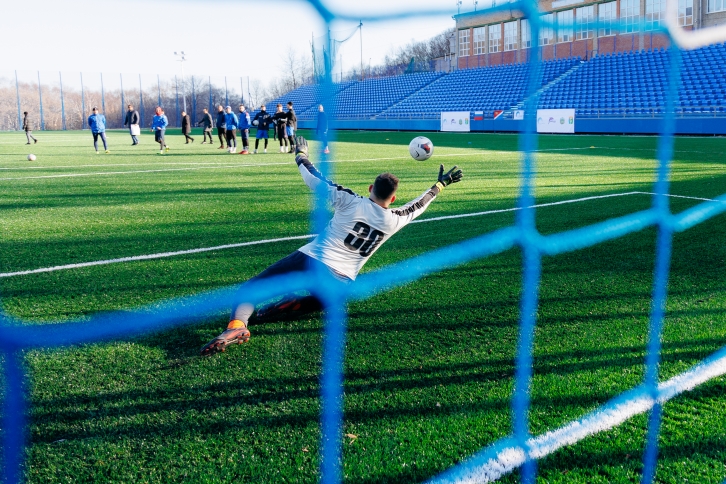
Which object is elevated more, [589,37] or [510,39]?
[510,39]

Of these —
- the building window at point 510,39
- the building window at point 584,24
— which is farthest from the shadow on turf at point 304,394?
the building window at point 510,39

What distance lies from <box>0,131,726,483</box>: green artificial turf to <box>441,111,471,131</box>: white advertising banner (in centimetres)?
2400

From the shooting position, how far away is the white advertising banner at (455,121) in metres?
30.4

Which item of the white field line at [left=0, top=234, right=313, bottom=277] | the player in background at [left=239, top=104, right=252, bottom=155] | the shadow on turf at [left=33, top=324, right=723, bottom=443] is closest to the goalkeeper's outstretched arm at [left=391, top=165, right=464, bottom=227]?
the shadow on turf at [left=33, top=324, right=723, bottom=443]

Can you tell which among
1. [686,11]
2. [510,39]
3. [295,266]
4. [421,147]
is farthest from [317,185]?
[510,39]

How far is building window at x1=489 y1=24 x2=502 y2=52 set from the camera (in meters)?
35.3

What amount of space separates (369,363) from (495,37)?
37.2 m

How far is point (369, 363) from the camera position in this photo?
3.23 metres

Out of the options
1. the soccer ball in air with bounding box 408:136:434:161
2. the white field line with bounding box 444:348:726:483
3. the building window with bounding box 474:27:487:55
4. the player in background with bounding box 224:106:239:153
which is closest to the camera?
the white field line with bounding box 444:348:726:483

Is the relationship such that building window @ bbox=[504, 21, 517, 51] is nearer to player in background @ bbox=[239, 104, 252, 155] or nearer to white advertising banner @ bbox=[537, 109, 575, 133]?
white advertising banner @ bbox=[537, 109, 575, 133]

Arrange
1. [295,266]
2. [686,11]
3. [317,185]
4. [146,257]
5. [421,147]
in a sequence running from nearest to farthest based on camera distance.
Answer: [317,185] < [295,266] < [146,257] < [421,147] < [686,11]

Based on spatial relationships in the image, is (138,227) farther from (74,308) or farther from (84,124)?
(84,124)

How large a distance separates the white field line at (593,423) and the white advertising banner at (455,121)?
2809cm

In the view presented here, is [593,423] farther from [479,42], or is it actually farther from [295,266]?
[479,42]
